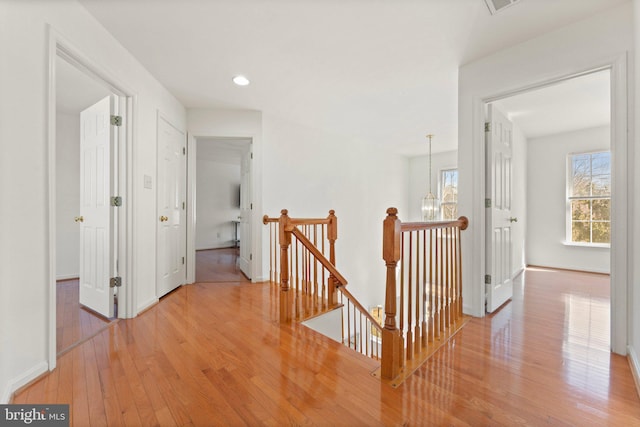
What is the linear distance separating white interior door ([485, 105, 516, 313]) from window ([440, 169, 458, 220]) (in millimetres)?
3161

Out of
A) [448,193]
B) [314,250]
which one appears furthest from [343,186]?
[314,250]

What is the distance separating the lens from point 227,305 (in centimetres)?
280

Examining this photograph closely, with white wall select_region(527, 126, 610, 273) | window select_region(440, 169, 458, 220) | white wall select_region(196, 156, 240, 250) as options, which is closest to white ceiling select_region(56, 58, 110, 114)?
white wall select_region(196, 156, 240, 250)

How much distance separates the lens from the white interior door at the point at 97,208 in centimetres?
242

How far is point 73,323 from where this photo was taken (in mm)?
2324

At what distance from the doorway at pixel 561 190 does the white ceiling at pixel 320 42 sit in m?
1.83

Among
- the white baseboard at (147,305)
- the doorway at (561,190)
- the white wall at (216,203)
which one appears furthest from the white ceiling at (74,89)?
the doorway at (561,190)

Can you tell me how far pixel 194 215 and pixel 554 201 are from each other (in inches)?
236

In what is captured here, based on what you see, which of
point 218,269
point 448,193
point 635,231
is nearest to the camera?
point 635,231

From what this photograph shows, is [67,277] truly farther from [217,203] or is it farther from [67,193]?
[217,203]

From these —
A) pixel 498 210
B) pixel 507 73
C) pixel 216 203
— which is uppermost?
pixel 507 73

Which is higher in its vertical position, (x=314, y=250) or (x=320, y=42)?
(x=320, y=42)

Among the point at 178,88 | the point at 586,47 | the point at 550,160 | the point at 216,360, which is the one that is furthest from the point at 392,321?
the point at 550,160

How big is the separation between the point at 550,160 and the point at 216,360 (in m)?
5.96
